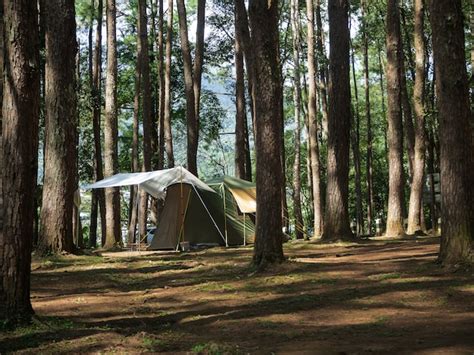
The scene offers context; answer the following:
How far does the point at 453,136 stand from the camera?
7.93 metres

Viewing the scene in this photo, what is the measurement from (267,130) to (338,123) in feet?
16.7

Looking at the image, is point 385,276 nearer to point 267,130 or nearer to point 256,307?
point 256,307

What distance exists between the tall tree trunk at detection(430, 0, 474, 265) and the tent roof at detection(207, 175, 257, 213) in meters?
8.90

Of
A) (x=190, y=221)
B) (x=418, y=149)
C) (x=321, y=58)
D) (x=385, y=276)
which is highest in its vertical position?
(x=321, y=58)

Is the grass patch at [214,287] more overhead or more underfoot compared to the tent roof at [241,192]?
more underfoot

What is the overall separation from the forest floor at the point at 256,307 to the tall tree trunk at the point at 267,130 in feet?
1.58

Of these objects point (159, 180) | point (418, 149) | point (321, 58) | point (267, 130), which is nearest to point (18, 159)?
point (267, 130)

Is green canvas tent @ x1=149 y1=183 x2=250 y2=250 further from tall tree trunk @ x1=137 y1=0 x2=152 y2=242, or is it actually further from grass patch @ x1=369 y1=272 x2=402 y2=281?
grass patch @ x1=369 y1=272 x2=402 y2=281

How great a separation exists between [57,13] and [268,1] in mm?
4818

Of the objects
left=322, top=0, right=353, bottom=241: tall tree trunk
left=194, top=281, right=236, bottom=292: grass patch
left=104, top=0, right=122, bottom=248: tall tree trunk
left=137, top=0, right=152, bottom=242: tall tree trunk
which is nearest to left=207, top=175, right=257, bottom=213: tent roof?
left=104, top=0, right=122, bottom=248: tall tree trunk

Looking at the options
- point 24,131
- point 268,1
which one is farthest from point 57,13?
point 24,131

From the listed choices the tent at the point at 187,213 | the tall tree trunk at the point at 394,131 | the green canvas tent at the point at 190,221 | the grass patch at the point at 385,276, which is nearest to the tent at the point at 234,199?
the tent at the point at 187,213

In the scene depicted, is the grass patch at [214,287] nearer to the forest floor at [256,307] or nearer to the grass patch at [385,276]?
the forest floor at [256,307]

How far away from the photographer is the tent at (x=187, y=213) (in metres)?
16.1
